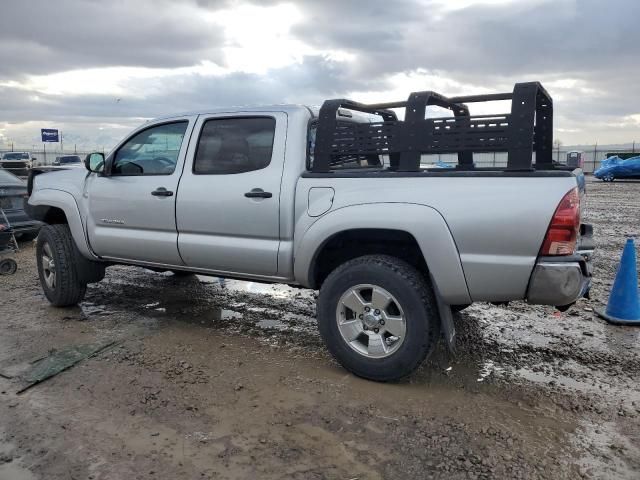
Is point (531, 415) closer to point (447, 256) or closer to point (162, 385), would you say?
point (447, 256)

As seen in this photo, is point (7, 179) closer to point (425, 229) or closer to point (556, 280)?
point (425, 229)

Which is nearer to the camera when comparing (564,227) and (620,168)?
(564,227)

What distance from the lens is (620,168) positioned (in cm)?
2528

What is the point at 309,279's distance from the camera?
3990 millimetres

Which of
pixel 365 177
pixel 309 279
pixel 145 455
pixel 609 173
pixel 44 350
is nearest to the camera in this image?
pixel 145 455

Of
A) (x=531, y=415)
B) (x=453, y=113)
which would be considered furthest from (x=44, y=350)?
(x=453, y=113)

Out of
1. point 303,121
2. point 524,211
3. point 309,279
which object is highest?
point 303,121

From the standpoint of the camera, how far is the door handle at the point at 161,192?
4.59 metres

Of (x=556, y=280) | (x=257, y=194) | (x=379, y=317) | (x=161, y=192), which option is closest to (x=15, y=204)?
(x=161, y=192)

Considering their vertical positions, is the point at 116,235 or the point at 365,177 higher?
the point at 365,177

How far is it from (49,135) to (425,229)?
47833 millimetres

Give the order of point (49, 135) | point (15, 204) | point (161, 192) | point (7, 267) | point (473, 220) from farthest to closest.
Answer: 1. point (49, 135)
2. point (15, 204)
3. point (7, 267)
4. point (161, 192)
5. point (473, 220)

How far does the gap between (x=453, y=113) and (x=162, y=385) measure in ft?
11.0

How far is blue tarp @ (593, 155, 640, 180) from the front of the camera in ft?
82.1
